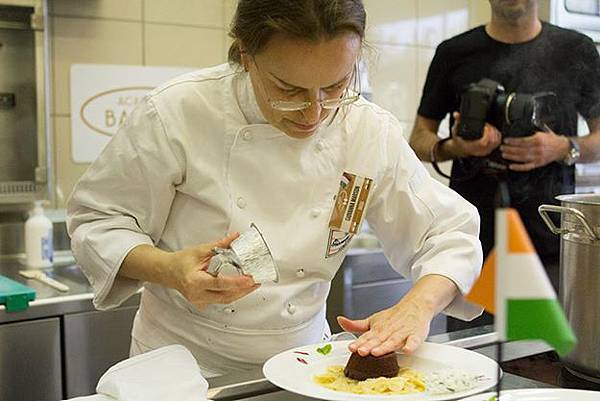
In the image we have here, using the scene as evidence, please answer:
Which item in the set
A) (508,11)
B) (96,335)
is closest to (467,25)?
(508,11)

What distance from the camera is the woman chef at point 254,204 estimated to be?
115cm

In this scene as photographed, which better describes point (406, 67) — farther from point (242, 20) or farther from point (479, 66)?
point (242, 20)

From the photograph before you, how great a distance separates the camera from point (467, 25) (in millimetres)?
3354

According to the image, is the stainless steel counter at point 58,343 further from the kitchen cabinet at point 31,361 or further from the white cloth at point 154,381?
the white cloth at point 154,381

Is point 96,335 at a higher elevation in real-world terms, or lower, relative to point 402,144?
lower

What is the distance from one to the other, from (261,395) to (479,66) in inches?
54.8

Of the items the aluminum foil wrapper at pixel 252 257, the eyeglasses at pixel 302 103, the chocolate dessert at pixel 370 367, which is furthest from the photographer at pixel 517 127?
the aluminum foil wrapper at pixel 252 257

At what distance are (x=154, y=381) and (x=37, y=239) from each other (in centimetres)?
142

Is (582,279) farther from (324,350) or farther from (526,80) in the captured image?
(526,80)

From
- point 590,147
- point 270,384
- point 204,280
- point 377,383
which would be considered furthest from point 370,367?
point 590,147

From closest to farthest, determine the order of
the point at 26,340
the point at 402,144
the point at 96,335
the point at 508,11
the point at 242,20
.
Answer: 1. the point at 242,20
2. the point at 402,144
3. the point at 26,340
4. the point at 96,335
5. the point at 508,11

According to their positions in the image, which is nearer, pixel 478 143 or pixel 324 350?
pixel 324 350

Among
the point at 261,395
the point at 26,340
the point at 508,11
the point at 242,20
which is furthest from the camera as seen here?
the point at 508,11

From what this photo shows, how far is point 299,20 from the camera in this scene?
40.5 inches
